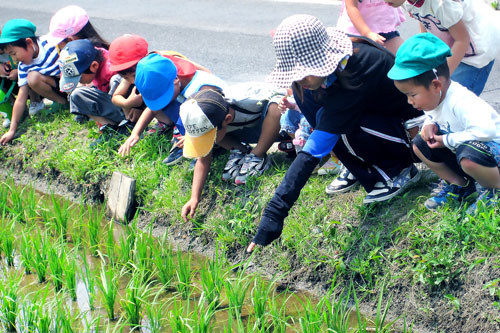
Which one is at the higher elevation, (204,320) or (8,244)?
(204,320)

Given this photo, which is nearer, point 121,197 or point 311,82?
point 311,82

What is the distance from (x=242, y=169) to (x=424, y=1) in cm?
144

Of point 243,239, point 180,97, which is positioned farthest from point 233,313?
point 180,97

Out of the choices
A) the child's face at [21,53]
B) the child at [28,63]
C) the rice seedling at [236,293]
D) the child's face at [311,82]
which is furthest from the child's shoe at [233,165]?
the child's face at [21,53]

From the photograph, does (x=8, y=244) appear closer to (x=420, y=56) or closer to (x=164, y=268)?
(x=164, y=268)

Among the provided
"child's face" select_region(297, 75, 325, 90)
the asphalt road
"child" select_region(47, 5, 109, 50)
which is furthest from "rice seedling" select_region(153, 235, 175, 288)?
the asphalt road

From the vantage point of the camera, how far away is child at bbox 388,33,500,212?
9.89 ft

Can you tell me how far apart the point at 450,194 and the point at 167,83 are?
5.90 ft

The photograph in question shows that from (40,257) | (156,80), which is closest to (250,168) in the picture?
(156,80)

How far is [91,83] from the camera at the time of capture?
5172 mm

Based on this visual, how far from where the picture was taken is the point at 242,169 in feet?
13.7

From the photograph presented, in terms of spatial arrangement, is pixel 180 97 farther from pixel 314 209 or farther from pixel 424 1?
pixel 424 1

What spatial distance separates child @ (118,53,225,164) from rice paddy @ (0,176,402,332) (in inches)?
31.9

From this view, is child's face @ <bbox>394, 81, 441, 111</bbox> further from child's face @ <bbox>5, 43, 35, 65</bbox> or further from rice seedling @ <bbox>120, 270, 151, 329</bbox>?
child's face @ <bbox>5, 43, 35, 65</bbox>
